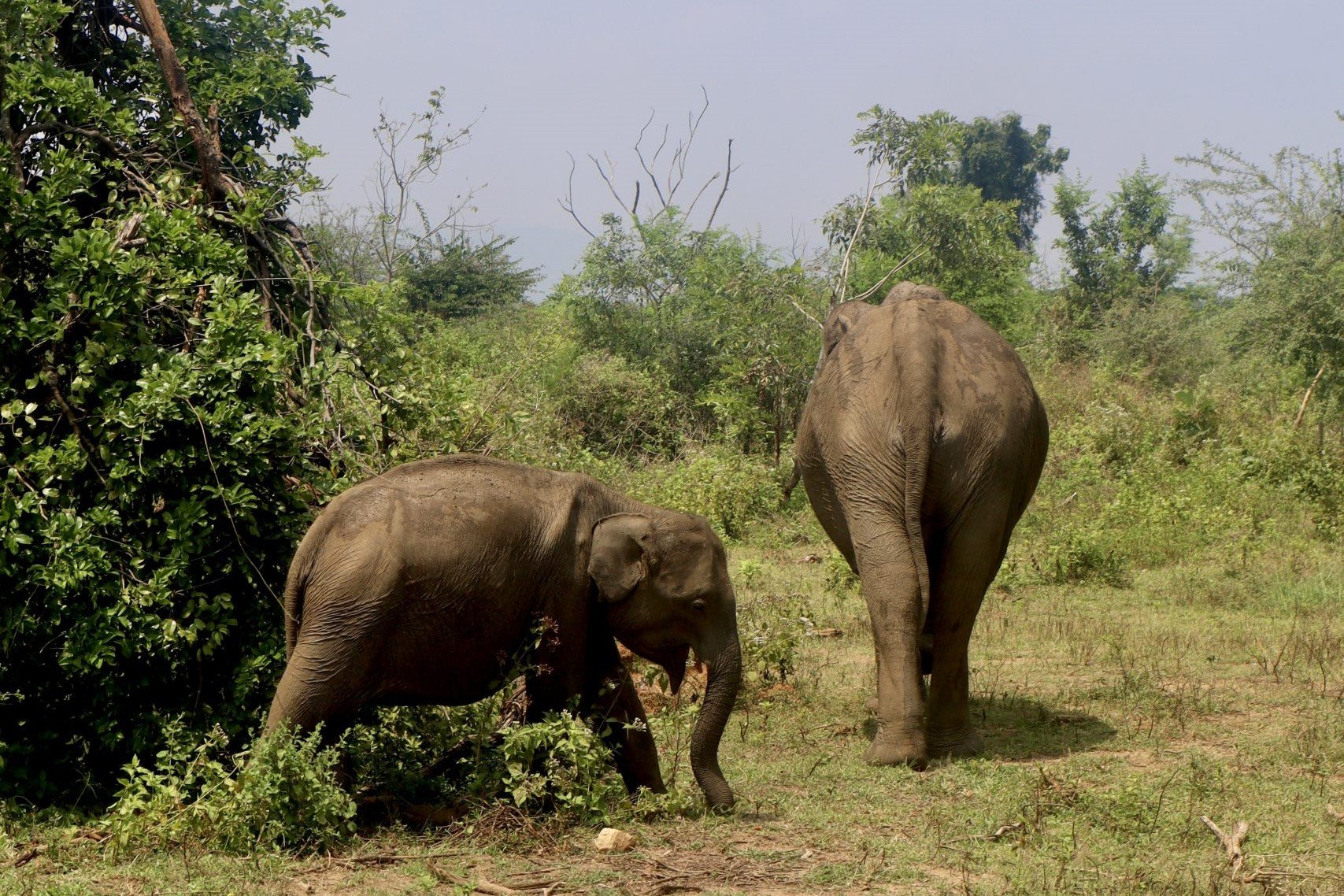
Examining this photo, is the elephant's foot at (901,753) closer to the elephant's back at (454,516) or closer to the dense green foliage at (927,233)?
the elephant's back at (454,516)

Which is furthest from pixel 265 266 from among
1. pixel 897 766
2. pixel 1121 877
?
pixel 1121 877

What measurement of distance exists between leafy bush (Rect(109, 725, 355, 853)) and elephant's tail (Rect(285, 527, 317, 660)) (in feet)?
1.76

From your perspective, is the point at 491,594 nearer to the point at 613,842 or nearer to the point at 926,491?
the point at 613,842

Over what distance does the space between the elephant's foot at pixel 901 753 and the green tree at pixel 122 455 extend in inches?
122

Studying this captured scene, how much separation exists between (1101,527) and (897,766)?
7755mm

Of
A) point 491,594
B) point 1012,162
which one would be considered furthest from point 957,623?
point 1012,162

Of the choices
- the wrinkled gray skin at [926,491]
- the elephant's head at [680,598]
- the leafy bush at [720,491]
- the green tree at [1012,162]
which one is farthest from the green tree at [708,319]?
the green tree at [1012,162]

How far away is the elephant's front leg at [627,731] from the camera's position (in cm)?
690

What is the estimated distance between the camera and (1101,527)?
14.5 m

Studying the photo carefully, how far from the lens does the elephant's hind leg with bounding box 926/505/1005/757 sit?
793 centimetres

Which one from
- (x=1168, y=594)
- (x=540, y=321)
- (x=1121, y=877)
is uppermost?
(x=540, y=321)

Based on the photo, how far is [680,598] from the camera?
661cm

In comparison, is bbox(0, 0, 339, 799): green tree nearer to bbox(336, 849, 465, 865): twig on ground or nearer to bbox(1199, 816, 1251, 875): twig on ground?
bbox(336, 849, 465, 865): twig on ground

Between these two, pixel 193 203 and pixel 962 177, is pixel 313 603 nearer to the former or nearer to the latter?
pixel 193 203
